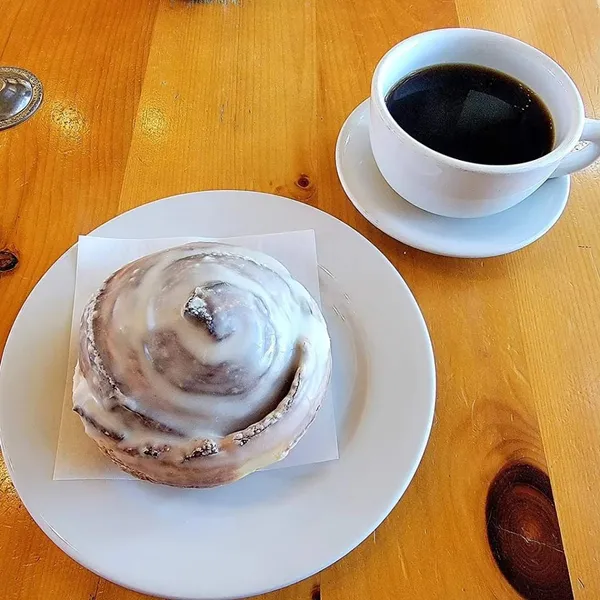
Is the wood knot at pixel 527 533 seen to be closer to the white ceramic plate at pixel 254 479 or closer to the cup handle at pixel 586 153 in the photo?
the white ceramic plate at pixel 254 479

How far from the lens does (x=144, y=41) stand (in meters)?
0.83

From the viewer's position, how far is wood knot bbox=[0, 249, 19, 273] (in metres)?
0.64

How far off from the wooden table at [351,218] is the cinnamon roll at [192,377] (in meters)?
0.13

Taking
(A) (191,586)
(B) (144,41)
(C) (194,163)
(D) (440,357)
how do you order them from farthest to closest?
(B) (144,41)
(C) (194,163)
(D) (440,357)
(A) (191,586)

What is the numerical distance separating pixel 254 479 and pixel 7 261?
36 centimetres

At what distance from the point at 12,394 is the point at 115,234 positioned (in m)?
0.18

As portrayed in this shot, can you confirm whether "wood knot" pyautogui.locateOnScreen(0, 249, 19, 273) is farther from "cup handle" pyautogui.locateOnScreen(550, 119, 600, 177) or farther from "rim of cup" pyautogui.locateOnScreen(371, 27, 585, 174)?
"cup handle" pyautogui.locateOnScreen(550, 119, 600, 177)

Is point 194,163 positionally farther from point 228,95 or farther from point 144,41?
point 144,41

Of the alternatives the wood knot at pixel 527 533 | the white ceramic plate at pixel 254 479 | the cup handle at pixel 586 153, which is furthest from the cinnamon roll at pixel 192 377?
the cup handle at pixel 586 153

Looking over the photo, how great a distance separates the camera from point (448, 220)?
26.2 inches

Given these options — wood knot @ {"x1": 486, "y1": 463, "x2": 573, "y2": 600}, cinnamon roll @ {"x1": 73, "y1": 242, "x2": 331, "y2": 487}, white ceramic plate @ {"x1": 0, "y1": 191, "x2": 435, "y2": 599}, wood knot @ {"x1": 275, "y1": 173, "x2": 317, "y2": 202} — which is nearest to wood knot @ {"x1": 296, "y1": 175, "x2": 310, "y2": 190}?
wood knot @ {"x1": 275, "y1": 173, "x2": 317, "y2": 202}

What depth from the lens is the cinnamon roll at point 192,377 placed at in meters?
0.44

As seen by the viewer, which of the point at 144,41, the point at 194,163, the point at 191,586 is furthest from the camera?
the point at 144,41

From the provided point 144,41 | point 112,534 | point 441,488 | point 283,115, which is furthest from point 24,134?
point 441,488
